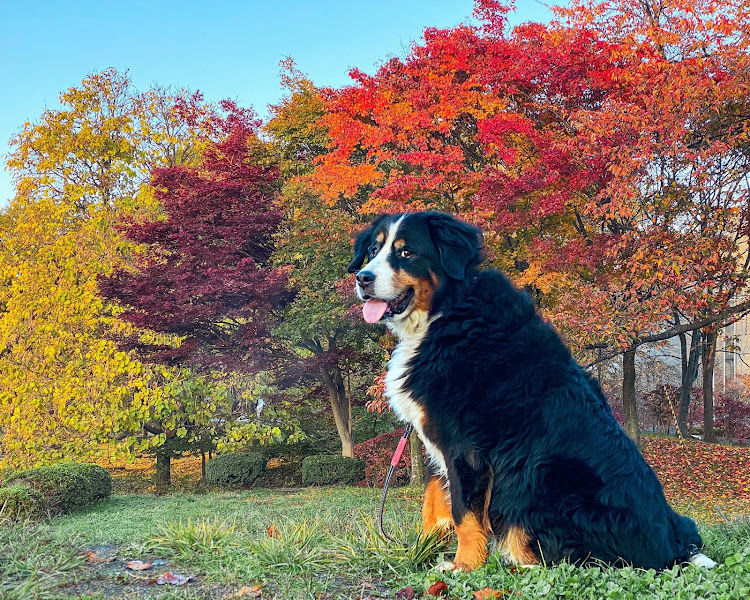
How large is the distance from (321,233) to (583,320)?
570 centimetres

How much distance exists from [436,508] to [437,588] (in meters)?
0.62

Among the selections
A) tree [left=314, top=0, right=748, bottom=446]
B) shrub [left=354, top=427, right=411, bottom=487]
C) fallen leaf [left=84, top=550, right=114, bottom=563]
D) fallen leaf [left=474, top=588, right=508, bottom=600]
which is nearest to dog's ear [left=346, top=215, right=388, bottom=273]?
fallen leaf [left=474, top=588, right=508, bottom=600]

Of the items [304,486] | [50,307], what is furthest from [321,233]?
[50,307]

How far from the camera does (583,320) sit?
26.9ft

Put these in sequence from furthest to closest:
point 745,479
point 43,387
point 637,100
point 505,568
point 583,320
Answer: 1. point 43,387
2. point 745,479
3. point 637,100
4. point 583,320
5. point 505,568

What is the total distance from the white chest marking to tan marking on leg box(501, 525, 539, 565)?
1.40 feet

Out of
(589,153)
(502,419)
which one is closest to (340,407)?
(589,153)

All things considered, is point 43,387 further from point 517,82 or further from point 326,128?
point 517,82

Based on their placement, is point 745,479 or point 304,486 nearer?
point 745,479

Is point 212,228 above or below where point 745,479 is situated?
above

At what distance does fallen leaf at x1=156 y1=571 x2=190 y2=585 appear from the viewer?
9.99ft

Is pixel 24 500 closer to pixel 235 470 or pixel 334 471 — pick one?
pixel 235 470

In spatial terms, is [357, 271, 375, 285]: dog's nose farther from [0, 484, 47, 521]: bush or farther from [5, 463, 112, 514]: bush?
[5, 463, 112, 514]: bush

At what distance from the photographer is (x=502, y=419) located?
294cm
